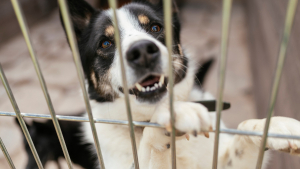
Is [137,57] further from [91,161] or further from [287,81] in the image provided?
[287,81]

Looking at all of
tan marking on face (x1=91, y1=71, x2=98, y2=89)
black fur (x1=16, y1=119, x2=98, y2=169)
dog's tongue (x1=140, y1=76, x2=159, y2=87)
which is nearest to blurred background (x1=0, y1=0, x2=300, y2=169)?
black fur (x1=16, y1=119, x2=98, y2=169)

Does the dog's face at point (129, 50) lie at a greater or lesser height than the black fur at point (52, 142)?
greater

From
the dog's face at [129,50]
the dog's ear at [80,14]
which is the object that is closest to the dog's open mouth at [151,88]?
the dog's face at [129,50]

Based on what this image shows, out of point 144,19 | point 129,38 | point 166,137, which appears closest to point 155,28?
point 144,19

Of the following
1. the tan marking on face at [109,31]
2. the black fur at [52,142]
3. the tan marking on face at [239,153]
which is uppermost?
the tan marking on face at [109,31]

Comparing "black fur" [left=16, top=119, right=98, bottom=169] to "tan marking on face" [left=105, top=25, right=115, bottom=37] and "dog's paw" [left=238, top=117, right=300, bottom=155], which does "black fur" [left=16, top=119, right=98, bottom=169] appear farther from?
"dog's paw" [left=238, top=117, right=300, bottom=155]

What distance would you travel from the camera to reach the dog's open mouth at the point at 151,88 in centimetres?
94

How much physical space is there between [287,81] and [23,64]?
10.2ft

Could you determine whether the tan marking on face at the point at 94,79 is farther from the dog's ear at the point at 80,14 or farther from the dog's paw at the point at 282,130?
the dog's paw at the point at 282,130

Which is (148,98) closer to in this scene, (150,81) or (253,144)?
(150,81)

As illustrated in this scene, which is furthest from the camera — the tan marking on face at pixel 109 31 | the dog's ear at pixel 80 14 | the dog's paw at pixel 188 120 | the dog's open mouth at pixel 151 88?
Result: the dog's ear at pixel 80 14

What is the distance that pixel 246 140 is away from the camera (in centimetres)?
93

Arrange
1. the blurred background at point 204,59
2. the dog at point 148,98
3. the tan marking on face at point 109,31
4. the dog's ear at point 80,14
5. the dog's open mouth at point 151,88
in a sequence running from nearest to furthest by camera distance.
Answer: the dog at point 148,98 → the dog's open mouth at point 151,88 → the tan marking on face at point 109,31 → the dog's ear at point 80,14 → the blurred background at point 204,59

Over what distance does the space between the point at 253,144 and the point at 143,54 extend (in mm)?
575
